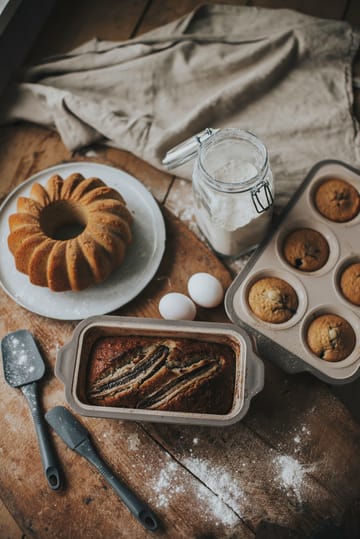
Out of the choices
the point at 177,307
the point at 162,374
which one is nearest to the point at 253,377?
the point at 162,374

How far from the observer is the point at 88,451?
63.1 inches

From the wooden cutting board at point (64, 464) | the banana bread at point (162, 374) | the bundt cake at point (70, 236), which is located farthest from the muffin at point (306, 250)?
the bundt cake at point (70, 236)

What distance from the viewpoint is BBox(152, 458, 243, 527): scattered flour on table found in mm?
1566

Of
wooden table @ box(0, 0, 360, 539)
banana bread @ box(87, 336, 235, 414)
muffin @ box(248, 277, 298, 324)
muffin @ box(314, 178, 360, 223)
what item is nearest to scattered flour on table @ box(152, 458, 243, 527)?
wooden table @ box(0, 0, 360, 539)

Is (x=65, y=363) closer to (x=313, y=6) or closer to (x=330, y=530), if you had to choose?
(x=330, y=530)

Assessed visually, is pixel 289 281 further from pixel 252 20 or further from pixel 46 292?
pixel 252 20

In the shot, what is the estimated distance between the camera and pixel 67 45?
2.38 metres

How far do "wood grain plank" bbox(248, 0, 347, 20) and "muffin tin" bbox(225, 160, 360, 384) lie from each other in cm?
94

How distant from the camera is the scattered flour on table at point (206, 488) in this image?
1566mm

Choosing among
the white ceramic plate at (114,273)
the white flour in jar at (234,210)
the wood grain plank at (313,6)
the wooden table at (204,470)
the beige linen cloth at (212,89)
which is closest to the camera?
the wooden table at (204,470)

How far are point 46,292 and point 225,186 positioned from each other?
73 centimetres

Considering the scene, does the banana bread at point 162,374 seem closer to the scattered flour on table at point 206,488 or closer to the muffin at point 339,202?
the scattered flour on table at point 206,488

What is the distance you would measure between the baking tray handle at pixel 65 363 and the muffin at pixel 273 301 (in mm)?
599

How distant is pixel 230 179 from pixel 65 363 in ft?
2.51
